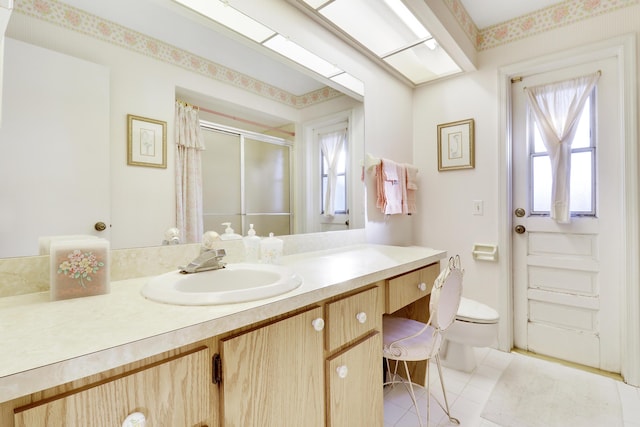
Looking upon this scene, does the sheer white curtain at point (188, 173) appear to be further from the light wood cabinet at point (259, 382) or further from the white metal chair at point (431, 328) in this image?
the white metal chair at point (431, 328)

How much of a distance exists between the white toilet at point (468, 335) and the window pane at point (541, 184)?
33.3 inches

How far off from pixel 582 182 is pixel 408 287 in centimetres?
156

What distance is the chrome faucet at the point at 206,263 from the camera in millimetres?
1020

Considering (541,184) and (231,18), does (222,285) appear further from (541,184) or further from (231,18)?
(541,184)

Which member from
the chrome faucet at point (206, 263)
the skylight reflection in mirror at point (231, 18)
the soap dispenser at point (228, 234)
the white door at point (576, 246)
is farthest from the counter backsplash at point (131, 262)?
the white door at point (576, 246)

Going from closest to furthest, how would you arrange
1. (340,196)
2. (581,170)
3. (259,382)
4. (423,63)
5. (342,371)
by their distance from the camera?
(259,382) → (342,371) → (340,196) → (581,170) → (423,63)

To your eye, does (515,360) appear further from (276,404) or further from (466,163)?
(276,404)

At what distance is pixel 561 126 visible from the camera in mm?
2031

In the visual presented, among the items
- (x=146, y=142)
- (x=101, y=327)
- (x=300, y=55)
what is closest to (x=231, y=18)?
(x=300, y=55)

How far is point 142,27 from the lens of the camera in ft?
3.46

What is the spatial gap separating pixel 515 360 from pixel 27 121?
2.80m

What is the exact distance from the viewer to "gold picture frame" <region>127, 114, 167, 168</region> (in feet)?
3.40

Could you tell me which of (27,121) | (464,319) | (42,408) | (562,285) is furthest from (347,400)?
(562,285)

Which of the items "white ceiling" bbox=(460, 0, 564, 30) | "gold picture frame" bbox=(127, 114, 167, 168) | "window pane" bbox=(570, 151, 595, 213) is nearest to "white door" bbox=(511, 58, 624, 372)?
"window pane" bbox=(570, 151, 595, 213)
